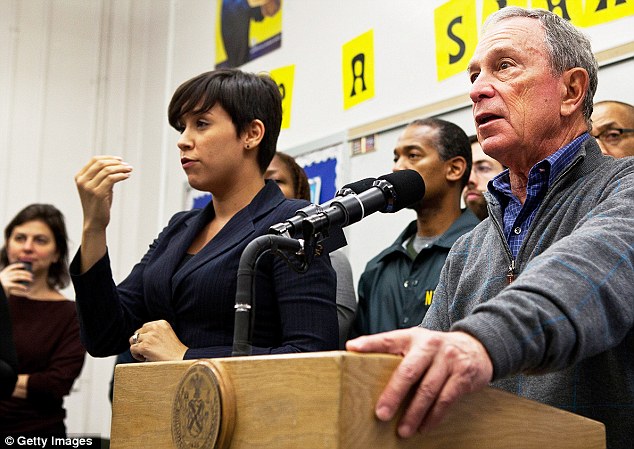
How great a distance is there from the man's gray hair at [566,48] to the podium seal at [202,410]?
2.92 ft

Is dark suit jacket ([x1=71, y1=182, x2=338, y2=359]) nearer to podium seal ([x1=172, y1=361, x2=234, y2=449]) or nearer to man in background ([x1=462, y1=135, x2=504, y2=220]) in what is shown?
podium seal ([x1=172, y1=361, x2=234, y2=449])

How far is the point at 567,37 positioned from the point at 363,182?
53 centimetres

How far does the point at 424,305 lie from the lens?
2291 millimetres

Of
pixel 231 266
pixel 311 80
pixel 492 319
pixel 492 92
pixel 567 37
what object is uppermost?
pixel 311 80

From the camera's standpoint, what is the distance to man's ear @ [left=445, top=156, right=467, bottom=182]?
2631mm

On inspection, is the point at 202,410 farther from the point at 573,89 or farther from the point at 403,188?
the point at 573,89

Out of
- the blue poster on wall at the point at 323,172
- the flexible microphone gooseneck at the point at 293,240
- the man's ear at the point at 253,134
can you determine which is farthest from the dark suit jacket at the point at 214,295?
the blue poster on wall at the point at 323,172

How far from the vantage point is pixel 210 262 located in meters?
1.63

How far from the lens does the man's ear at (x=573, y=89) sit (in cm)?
146

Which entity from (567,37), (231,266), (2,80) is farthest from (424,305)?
(2,80)

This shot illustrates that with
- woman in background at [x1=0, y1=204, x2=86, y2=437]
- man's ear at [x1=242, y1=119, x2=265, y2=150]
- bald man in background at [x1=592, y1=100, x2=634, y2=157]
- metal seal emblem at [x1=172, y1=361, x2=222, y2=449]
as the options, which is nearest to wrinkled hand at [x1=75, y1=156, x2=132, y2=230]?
man's ear at [x1=242, y1=119, x2=265, y2=150]

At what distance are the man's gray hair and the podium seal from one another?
0.89 meters

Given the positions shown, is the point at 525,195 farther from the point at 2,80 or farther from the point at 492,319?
the point at 2,80

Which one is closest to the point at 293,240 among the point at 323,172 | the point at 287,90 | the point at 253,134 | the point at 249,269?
the point at 249,269
